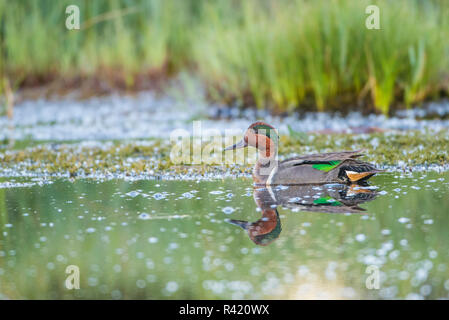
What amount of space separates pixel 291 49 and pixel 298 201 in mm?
5634

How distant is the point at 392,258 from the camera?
4441 millimetres

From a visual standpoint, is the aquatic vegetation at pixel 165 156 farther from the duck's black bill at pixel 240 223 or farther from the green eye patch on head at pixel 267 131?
the duck's black bill at pixel 240 223

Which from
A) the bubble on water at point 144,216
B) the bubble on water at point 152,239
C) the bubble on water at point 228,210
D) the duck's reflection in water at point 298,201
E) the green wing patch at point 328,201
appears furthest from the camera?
the green wing patch at point 328,201

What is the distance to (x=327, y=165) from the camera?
658 centimetres

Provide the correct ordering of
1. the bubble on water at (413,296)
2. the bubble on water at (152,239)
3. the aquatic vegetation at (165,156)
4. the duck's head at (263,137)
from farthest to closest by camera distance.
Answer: the aquatic vegetation at (165,156) → the duck's head at (263,137) → the bubble on water at (152,239) → the bubble on water at (413,296)

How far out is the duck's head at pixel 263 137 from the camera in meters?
7.01

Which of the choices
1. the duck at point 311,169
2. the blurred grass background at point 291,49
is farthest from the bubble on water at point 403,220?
the blurred grass background at point 291,49

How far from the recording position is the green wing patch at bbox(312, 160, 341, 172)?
21.5 ft

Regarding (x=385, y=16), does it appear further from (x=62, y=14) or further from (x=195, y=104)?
(x=62, y=14)

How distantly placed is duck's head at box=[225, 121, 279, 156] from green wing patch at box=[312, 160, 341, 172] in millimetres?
604

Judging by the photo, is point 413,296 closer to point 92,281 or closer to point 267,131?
point 92,281

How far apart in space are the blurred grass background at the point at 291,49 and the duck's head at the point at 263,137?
4.11 metres
